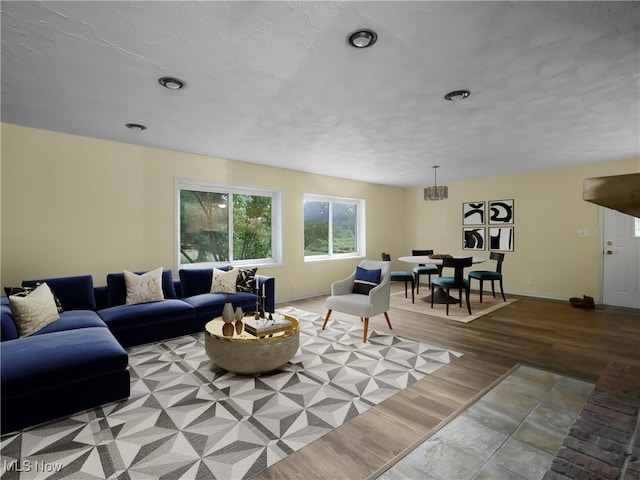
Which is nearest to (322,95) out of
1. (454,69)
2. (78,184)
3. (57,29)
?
(454,69)

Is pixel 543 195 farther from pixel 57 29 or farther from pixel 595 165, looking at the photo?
pixel 57 29

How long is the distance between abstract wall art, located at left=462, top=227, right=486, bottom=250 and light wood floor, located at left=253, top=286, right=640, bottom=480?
1565 mm

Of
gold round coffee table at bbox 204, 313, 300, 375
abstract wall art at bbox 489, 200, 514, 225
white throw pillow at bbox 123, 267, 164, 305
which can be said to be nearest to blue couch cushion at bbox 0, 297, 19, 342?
white throw pillow at bbox 123, 267, 164, 305

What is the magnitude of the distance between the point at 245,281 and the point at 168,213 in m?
1.47

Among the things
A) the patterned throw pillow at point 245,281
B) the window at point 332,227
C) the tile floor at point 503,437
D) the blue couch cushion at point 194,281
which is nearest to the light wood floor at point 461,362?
the tile floor at point 503,437

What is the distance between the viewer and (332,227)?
6887 mm

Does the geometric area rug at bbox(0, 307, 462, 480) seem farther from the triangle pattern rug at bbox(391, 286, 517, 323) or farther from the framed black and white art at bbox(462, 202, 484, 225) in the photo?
the framed black and white art at bbox(462, 202, 484, 225)

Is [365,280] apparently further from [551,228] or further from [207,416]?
[551,228]

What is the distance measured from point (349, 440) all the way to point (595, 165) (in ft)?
20.4

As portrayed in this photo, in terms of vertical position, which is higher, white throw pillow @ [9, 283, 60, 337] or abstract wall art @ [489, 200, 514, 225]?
abstract wall art @ [489, 200, 514, 225]

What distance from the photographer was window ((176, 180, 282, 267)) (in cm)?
479

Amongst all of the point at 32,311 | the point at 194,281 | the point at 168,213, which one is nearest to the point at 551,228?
the point at 194,281

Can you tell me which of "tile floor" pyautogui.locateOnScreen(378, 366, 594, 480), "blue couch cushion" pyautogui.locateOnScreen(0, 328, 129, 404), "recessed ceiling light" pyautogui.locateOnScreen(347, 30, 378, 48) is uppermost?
"recessed ceiling light" pyautogui.locateOnScreen(347, 30, 378, 48)

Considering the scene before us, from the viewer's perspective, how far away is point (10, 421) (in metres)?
1.94
